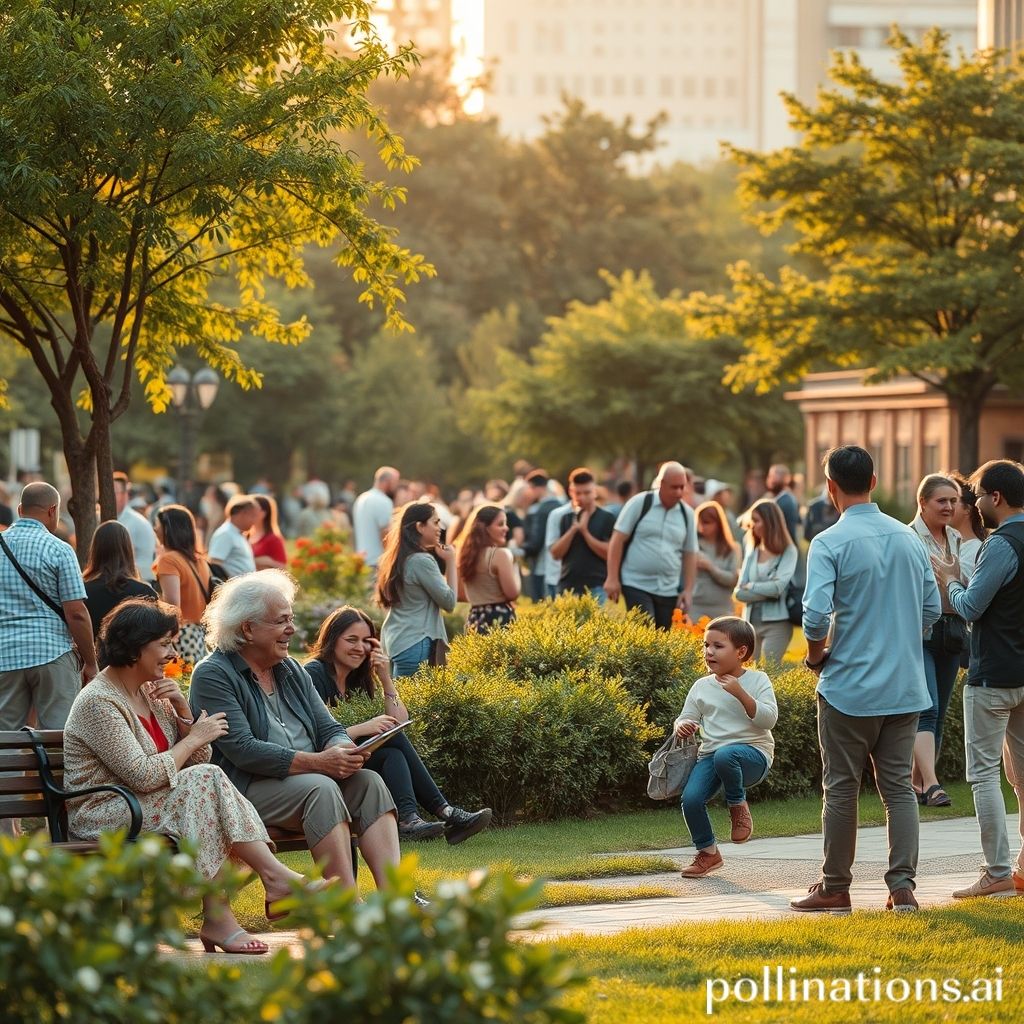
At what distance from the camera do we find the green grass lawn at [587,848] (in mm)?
8281

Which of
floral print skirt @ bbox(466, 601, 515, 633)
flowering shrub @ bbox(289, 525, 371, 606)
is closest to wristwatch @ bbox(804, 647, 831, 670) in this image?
floral print skirt @ bbox(466, 601, 515, 633)

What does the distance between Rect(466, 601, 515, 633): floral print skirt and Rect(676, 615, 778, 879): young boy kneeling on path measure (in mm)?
4109

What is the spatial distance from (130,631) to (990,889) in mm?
3911

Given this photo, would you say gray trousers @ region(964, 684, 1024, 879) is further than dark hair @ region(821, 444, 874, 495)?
Yes

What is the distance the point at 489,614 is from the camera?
13.1m

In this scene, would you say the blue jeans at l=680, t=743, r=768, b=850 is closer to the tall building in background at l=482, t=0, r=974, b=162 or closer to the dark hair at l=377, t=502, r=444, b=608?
the dark hair at l=377, t=502, r=444, b=608

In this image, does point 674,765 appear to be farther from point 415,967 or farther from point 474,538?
point 415,967

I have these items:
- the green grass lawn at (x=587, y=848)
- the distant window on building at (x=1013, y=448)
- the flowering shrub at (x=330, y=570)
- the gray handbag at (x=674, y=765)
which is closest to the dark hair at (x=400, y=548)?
the green grass lawn at (x=587, y=848)

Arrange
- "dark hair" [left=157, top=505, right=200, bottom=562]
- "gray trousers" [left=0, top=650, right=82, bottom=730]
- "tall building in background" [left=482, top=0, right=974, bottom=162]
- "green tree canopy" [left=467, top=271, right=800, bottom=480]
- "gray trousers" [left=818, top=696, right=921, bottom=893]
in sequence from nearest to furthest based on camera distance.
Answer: "gray trousers" [left=818, top=696, right=921, bottom=893] → "gray trousers" [left=0, top=650, right=82, bottom=730] → "dark hair" [left=157, top=505, right=200, bottom=562] → "green tree canopy" [left=467, top=271, right=800, bottom=480] → "tall building in background" [left=482, top=0, right=974, bottom=162]

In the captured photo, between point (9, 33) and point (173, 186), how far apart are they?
1.34 meters

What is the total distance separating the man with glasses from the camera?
8055mm

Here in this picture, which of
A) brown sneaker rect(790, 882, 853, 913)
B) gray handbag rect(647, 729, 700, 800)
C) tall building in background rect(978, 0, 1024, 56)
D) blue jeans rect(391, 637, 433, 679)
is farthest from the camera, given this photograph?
tall building in background rect(978, 0, 1024, 56)

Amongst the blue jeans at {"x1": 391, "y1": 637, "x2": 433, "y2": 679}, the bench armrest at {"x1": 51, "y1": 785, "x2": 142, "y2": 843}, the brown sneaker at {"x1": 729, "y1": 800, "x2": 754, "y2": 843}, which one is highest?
the blue jeans at {"x1": 391, "y1": 637, "x2": 433, "y2": 679}

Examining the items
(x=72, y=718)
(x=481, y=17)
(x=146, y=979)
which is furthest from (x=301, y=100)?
(x=481, y=17)
